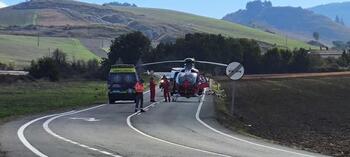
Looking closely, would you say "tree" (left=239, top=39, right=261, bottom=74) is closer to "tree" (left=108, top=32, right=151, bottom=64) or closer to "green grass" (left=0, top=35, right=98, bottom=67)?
"tree" (left=108, top=32, right=151, bottom=64)

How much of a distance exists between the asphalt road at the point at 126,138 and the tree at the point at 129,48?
3330 inches

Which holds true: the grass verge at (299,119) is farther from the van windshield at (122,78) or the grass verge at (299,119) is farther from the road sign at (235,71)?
the van windshield at (122,78)

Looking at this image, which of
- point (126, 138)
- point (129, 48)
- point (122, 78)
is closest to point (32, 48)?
point (129, 48)

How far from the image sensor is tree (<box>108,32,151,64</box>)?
114812 millimetres

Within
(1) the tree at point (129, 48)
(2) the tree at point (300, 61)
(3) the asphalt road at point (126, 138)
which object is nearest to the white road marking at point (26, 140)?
(3) the asphalt road at point (126, 138)

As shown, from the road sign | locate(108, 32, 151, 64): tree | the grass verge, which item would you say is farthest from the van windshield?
locate(108, 32, 151, 64): tree

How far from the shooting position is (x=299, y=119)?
3344 cm

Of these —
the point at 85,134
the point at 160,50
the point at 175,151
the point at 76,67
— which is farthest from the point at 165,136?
the point at 160,50

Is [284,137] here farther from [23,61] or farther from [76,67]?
[23,61]

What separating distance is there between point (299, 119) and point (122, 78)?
477 inches

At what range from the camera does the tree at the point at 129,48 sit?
115 meters

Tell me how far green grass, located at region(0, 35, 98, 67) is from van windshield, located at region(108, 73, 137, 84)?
A: 81698mm

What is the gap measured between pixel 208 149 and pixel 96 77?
84934 millimetres

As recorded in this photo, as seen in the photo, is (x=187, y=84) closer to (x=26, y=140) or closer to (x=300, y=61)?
(x=26, y=140)
